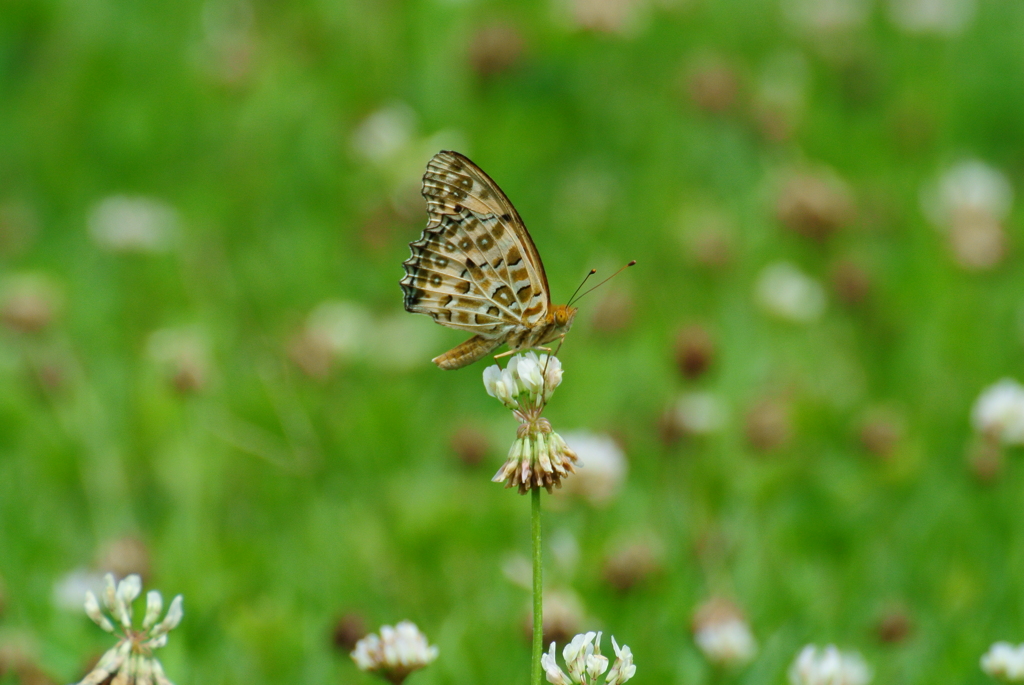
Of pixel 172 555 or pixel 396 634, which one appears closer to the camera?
pixel 396 634

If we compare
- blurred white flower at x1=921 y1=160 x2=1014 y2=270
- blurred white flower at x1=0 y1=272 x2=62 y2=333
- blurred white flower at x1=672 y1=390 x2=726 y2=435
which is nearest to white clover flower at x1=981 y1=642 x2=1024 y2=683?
blurred white flower at x1=672 y1=390 x2=726 y2=435

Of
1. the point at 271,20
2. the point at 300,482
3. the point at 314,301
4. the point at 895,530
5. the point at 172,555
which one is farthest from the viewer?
the point at 271,20

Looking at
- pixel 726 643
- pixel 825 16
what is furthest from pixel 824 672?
pixel 825 16

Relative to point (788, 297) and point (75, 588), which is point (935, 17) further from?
point (75, 588)

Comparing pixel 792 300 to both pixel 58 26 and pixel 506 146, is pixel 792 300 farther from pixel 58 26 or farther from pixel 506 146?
pixel 58 26

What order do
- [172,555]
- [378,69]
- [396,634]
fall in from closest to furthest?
[396,634]
[172,555]
[378,69]

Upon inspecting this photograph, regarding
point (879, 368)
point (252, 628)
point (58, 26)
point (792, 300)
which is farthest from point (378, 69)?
point (252, 628)
